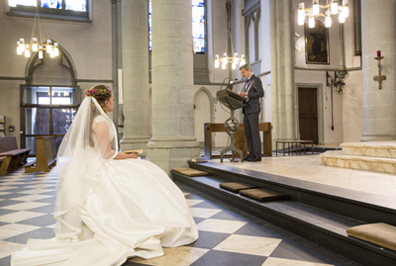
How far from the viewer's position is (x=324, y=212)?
10.0ft

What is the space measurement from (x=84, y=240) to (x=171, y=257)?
31.1 inches

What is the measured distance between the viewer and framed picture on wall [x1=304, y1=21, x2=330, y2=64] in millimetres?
13852

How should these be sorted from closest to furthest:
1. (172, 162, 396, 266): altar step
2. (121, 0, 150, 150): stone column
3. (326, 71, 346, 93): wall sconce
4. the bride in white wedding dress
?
(172, 162, 396, 266): altar step, the bride in white wedding dress, (121, 0, 150, 150): stone column, (326, 71, 346, 93): wall sconce

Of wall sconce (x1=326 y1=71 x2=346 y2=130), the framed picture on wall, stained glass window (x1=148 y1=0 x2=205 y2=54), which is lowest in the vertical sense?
wall sconce (x1=326 y1=71 x2=346 y2=130)

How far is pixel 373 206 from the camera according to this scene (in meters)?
2.56

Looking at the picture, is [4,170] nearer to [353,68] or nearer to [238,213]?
[238,213]

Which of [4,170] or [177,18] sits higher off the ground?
[177,18]

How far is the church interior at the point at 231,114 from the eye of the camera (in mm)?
2783

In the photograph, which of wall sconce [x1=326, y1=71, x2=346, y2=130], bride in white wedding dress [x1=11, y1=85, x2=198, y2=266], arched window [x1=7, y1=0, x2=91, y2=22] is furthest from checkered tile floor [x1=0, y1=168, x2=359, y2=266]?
arched window [x1=7, y1=0, x2=91, y2=22]

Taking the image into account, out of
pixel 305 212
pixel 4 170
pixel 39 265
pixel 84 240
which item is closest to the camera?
pixel 39 265

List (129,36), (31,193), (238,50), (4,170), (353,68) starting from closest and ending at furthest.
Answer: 1. (31,193)
2. (4,170)
3. (129,36)
4. (353,68)
5. (238,50)

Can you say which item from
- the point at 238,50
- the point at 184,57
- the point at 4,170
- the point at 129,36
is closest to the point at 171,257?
the point at 184,57

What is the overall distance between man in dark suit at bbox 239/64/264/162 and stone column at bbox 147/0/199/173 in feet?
3.77

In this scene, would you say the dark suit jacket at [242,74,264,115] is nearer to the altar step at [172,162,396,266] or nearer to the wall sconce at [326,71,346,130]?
the altar step at [172,162,396,266]
